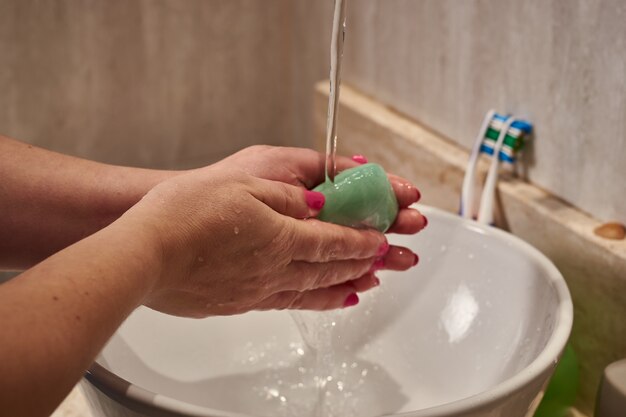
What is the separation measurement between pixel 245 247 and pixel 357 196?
0.14 m

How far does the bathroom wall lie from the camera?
82 cm

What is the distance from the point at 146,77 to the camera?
1342 millimetres

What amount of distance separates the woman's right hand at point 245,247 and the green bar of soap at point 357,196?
1 centimetres

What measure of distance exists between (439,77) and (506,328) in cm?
39

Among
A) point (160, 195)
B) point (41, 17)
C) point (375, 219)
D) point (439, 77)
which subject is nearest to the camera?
point (160, 195)

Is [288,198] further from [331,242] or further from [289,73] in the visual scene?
[289,73]

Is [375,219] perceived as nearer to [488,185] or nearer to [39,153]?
[488,185]

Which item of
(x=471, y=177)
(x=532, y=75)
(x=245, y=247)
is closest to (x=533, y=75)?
(x=532, y=75)

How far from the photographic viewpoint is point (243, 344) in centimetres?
88

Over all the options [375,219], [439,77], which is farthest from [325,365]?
[439,77]

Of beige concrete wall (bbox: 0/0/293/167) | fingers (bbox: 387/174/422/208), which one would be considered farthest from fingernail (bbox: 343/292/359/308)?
beige concrete wall (bbox: 0/0/293/167)

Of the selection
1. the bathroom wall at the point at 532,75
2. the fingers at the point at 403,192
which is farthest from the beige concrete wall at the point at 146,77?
the fingers at the point at 403,192

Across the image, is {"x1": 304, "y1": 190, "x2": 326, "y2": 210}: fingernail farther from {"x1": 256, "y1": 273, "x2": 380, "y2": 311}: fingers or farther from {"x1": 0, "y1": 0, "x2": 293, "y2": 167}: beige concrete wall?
{"x1": 0, "y1": 0, "x2": 293, "y2": 167}: beige concrete wall

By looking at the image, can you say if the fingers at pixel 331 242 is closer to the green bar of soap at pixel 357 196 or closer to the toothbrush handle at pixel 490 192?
the green bar of soap at pixel 357 196
